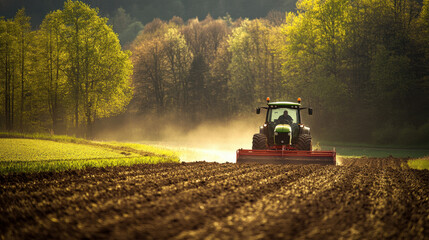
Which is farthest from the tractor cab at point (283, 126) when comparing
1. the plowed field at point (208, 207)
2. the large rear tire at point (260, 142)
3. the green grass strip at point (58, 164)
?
the plowed field at point (208, 207)

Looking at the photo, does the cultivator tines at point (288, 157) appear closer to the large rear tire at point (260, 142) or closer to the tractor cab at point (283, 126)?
the tractor cab at point (283, 126)

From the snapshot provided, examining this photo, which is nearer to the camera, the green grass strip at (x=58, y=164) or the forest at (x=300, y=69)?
the green grass strip at (x=58, y=164)

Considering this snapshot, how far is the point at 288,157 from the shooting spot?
15773 mm

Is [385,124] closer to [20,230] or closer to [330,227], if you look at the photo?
[330,227]

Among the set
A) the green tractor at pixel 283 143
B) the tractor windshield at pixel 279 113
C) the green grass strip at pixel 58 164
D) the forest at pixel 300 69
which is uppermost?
the forest at pixel 300 69

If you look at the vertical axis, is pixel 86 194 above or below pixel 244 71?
below

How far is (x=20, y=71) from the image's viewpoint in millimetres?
37281

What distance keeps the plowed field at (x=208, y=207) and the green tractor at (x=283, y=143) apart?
4754 millimetres

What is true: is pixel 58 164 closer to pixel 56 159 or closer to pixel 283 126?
pixel 56 159

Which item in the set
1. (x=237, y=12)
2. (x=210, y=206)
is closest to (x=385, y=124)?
(x=210, y=206)

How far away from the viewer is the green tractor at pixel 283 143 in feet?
51.7

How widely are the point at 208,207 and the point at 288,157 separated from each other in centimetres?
937

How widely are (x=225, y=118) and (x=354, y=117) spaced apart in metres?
18.7

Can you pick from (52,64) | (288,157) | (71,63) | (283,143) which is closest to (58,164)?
(288,157)
